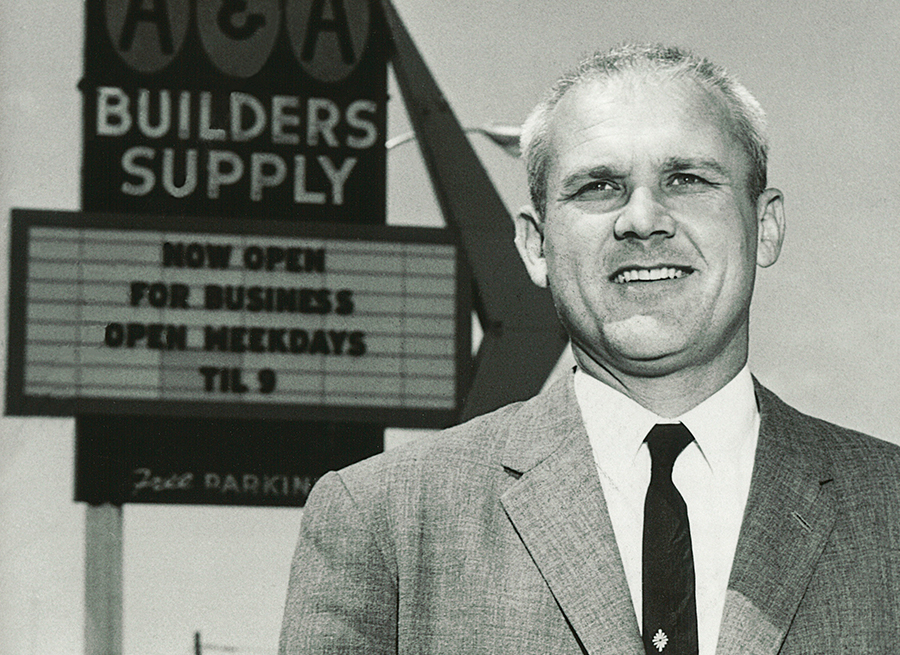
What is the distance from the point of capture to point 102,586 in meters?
2.97

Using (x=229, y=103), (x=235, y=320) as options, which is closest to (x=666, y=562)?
(x=229, y=103)

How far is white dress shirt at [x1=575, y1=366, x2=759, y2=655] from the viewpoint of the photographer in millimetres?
1374

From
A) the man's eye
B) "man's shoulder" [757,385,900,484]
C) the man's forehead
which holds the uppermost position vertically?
the man's forehead

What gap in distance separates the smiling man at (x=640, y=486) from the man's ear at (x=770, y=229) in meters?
0.02

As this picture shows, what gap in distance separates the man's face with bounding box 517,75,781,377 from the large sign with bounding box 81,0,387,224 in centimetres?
192

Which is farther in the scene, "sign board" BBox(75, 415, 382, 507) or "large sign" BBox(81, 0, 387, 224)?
"large sign" BBox(81, 0, 387, 224)

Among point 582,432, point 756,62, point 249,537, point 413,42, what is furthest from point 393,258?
point 582,432

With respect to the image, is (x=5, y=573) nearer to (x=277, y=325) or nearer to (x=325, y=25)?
(x=277, y=325)

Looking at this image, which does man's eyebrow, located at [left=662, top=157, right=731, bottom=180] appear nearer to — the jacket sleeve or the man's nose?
the man's nose

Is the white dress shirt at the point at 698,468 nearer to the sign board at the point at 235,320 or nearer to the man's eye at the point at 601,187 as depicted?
the man's eye at the point at 601,187

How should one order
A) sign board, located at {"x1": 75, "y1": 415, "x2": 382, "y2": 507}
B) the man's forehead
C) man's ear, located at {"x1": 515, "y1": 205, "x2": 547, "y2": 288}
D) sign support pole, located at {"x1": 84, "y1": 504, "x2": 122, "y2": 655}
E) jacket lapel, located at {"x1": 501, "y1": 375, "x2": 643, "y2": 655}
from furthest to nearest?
sign board, located at {"x1": 75, "y1": 415, "x2": 382, "y2": 507}
sign support pole, located at {"x1": 84, "y1": 504, "x2": 122, "y2": 655}
man's ear, located at {"x1": 515, "y1": 205, "x2": 547, "y2": 288}
the man's forehead
jacket lapel, located at {"x1": 501, "y1": 375, "x2": 643, "y2": 655}

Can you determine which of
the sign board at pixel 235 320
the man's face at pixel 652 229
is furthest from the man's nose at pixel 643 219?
the sign board at pixel 235 320

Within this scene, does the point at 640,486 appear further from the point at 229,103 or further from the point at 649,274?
the point at 229,103

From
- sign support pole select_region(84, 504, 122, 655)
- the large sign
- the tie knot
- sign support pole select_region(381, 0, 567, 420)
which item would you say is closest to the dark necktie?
the tie knot
